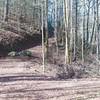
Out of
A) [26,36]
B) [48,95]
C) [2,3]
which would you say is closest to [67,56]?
[48,95]

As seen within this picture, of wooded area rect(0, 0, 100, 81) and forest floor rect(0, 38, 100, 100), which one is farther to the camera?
wooded area rect(0, 0, 100, 81)

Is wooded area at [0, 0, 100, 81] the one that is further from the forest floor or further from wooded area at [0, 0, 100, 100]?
the forest floor

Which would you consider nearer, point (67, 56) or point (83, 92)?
point (83, 92)

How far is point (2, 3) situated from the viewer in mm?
49938

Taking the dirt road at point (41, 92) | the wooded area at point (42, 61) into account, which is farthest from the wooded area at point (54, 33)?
the dirt road at point (41, 92)

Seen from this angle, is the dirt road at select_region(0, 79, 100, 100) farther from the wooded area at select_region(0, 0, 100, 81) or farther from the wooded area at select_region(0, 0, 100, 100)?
the wooded area at select_region(0, 0, 100, 81)

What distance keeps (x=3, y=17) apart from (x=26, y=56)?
14.8 meters

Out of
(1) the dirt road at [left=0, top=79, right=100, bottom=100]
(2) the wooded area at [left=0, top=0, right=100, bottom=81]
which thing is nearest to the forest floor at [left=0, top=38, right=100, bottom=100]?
(1) the dirt road at [left=0, top=79, right=100, bottom=100]

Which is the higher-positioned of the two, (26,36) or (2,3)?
(2,3)

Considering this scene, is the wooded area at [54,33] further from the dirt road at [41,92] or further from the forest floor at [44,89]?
the dirt road at [41,92]

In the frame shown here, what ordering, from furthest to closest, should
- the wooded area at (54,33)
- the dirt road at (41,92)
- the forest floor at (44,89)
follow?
the wooded area at (54,33)
the forest floor at (44,89)
the dirt road at (41,92)

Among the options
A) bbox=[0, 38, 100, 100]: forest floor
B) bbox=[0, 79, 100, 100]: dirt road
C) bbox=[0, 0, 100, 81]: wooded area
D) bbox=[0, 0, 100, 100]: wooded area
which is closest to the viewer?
bbox=[0, 79, 100, 100]: dirt road

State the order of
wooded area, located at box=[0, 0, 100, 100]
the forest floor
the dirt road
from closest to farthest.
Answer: the dirt road, the forest floor, wooded area, located at box=[0, 0, 100, 100]

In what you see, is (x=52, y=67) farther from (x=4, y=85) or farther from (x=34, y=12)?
(x=34, y=12)
